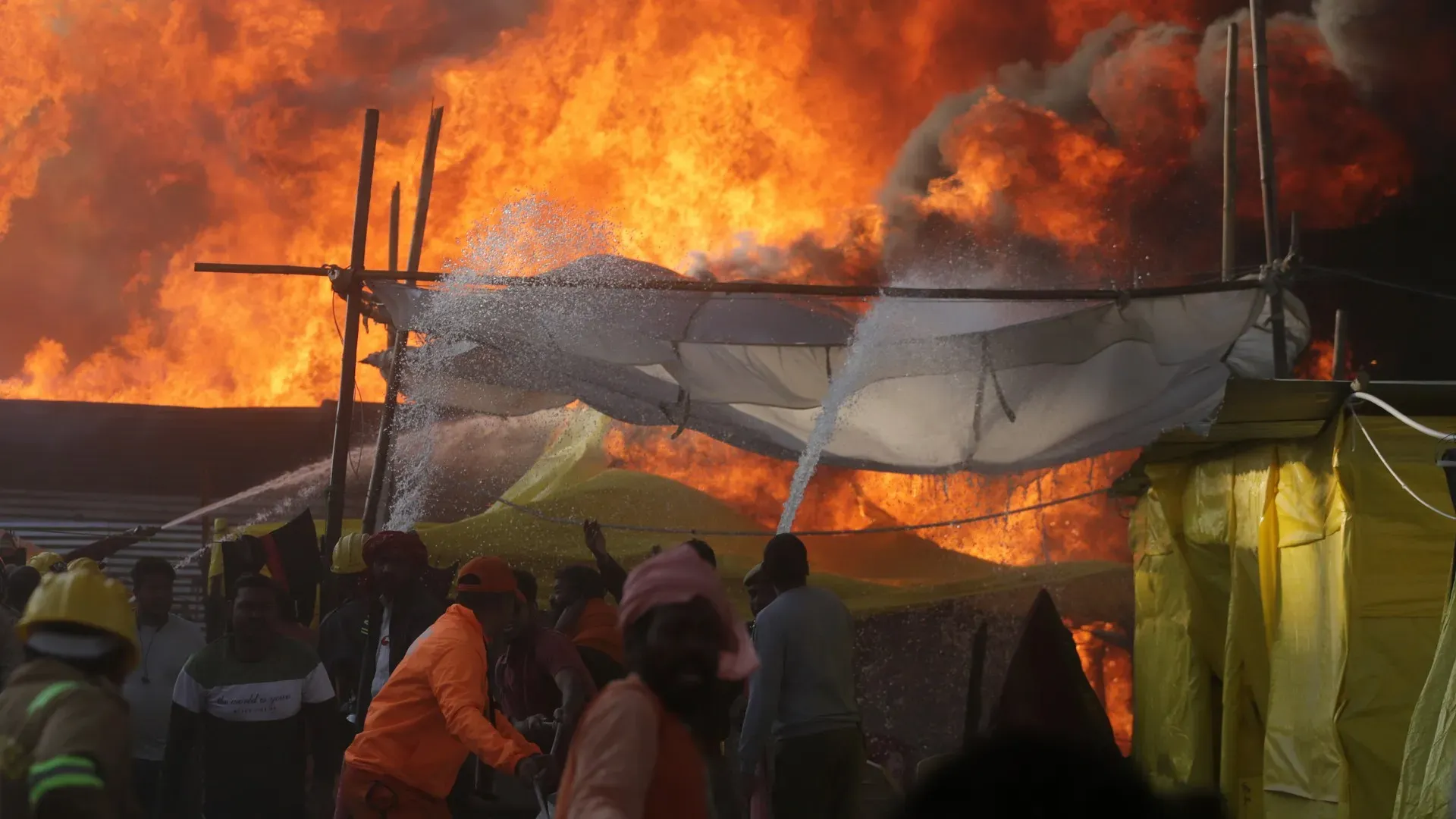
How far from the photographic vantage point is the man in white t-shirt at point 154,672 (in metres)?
6.53

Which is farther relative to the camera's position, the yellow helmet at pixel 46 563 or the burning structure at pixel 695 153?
the burning structure at pixel 695 153

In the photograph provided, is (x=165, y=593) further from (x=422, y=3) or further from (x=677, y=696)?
(x=422, y=3)

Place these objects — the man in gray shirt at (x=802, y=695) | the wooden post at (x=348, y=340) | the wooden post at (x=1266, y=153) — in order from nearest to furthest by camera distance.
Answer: the man in gray shirt at (x=802, y=695), the wooden post at (x=1266, y=153), the wooden post at (x=348, y=340)

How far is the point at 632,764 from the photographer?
282cm

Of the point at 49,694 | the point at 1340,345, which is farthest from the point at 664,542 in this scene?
the point at 49,694

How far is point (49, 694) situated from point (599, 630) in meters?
3.01

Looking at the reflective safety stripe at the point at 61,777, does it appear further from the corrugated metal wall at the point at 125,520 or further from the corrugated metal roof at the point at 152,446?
the corrugated metal roof at the point at 152,446

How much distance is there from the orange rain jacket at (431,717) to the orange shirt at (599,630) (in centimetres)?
139

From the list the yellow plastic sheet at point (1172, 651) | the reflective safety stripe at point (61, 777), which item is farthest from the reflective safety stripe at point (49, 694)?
the yellow plastic sheet at point (1172, 651)

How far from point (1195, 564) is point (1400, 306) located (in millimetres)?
10433

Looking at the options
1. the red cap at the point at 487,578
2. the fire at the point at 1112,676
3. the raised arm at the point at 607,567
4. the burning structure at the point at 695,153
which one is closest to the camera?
the red cap at the point at 487,578

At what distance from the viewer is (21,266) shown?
27.0 m

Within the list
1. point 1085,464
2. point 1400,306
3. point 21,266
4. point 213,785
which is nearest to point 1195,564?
point 213,785

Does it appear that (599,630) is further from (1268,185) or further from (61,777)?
(1268,185)
